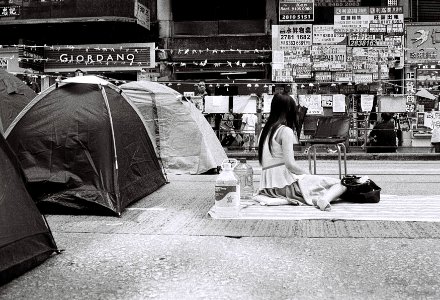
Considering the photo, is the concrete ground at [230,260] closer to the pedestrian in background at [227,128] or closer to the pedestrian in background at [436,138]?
the pedestrian in background at [227,128]

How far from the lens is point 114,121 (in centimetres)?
646

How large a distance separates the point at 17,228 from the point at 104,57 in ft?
52.6

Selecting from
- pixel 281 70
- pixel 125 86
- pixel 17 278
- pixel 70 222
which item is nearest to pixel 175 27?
pixel 281 70

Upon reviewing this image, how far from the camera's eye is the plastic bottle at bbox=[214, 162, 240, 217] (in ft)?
17.5

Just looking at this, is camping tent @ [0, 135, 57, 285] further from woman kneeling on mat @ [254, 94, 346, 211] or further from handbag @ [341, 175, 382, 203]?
handbag @ [341, 175, 382, 203]

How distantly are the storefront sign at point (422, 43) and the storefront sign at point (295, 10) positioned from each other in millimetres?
3226

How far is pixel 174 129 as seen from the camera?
9.95m

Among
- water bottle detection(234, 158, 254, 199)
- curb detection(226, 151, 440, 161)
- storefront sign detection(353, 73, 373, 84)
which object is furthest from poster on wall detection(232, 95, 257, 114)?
water bottle detection(234, 158, 254, 199)

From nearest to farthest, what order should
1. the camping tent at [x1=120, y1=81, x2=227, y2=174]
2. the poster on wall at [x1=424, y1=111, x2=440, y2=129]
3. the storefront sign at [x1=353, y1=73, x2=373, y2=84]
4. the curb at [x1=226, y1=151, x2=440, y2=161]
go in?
the camping tent at [x1=120, y1=81, x2=227, y2=174] < the curb at [x1=226, y1=151, x2=440, y2=161] < the poster on wall at [x1=424, y1=111, x2=440, y2=129] < the storefront sign at [x1=353, y1=73, x2=373, y2=84]

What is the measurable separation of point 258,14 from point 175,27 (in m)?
2.93

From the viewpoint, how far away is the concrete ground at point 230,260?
10.7 feet

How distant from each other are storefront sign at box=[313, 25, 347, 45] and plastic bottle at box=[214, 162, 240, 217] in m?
13.3

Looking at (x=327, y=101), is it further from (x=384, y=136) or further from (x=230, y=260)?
(x=230, y=260)

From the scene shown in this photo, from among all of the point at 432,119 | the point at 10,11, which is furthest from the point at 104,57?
the point at 432,119
